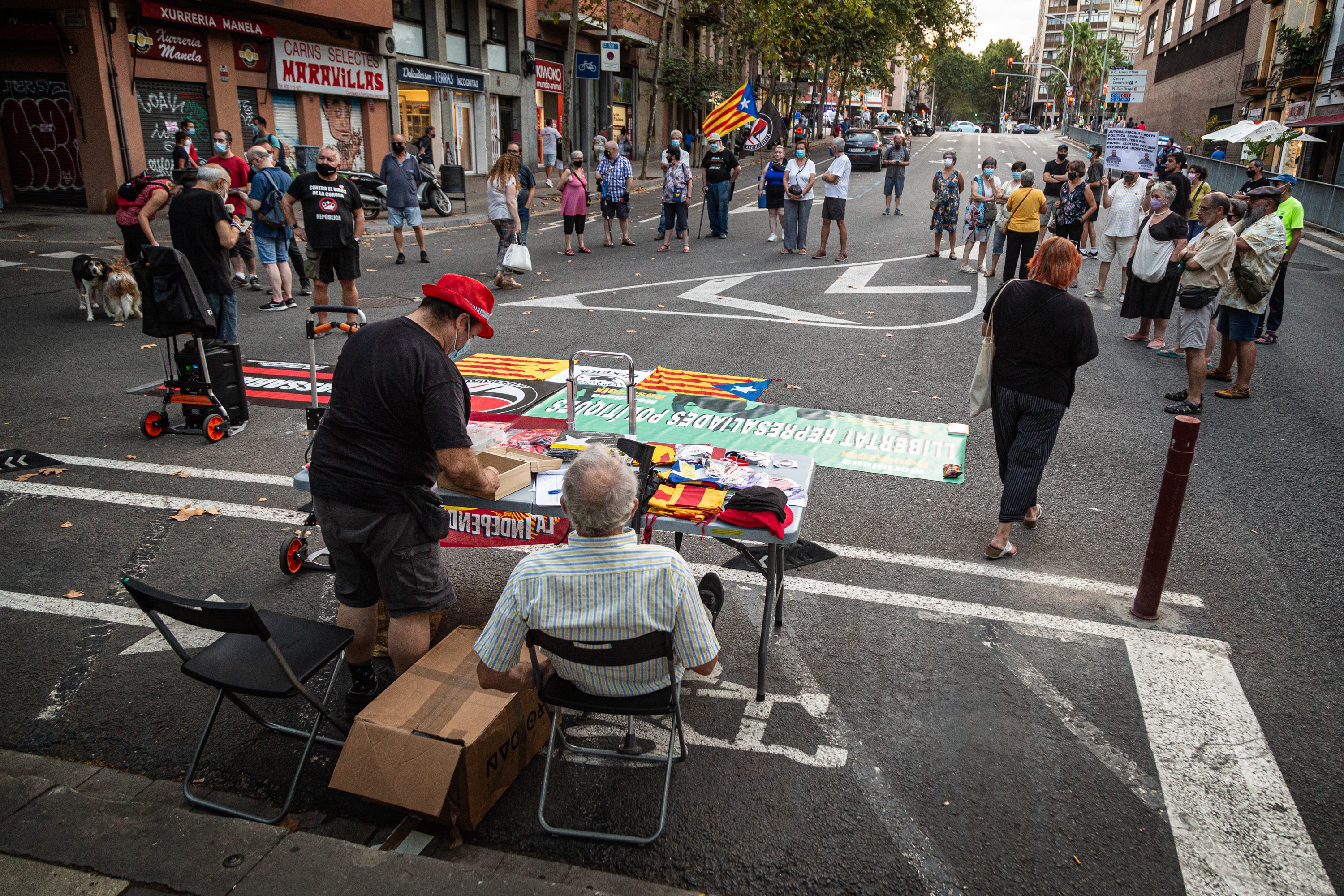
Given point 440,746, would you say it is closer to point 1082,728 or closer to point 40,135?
point 1082,728

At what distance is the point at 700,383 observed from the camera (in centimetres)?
915

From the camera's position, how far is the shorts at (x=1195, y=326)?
8.28 meters

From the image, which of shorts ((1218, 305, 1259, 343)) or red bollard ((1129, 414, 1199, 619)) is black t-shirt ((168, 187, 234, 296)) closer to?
red bollard ((1129, 414, 1199, 619))

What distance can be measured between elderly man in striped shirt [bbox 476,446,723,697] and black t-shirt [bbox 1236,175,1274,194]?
867cm

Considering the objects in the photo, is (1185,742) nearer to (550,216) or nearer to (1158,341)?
(1158,341)

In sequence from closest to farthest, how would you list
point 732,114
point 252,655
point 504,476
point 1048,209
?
point 252,655 → point 504,476 → point 1048,209 → point 732,114

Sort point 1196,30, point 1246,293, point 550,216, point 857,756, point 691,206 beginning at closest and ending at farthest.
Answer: point 857,756 < point 1246,293 < point 550,216 < point 691,206 < point 1196,30

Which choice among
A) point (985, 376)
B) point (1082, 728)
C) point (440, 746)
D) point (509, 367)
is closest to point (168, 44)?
point (509, 367)

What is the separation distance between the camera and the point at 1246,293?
27.6ft

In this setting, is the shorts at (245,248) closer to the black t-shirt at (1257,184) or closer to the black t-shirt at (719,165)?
the black t-shirt at (719,165)

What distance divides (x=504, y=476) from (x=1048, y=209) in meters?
13.9

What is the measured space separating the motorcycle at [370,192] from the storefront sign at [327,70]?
415 cm

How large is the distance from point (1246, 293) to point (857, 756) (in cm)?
700

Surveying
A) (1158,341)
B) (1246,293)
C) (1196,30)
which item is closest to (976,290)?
(1158,341)
